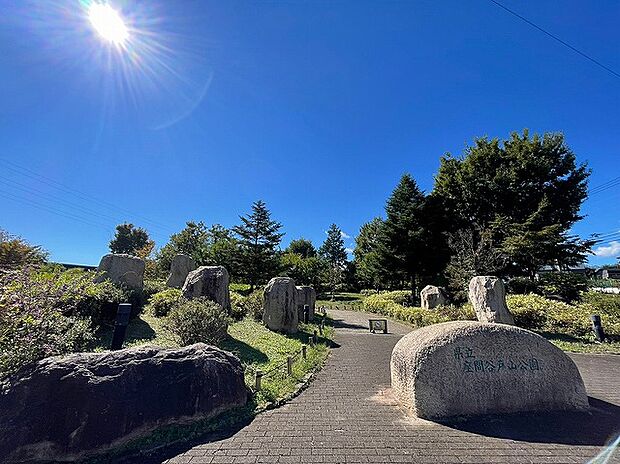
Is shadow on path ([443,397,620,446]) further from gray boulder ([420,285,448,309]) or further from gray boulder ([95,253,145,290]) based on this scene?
gray boulder ([420,285,448,309])

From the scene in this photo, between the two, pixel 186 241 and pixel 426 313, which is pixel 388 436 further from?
pixel 186 241

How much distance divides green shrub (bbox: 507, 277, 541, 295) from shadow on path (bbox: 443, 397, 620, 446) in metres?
19.6

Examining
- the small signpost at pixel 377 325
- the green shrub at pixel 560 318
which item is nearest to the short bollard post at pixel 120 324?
the small signpost at pixel 377 325

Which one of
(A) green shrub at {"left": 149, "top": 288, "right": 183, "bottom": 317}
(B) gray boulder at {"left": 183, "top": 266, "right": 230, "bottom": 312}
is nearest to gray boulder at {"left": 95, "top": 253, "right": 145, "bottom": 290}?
(A) green shrub at {"left": 149, "top": 288, "right": 183, "bottom": 317}

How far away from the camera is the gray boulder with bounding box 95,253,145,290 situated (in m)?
12.8

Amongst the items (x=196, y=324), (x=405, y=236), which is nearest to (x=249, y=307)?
(x=196, y=324)

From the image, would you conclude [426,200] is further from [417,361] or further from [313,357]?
[417,361]

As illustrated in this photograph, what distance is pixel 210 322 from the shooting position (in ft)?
27.7

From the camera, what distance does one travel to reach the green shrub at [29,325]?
14.7ft

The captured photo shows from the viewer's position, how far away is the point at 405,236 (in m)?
28.1

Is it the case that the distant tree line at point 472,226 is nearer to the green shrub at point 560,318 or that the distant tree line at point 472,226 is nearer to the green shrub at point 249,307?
the green shrub at point 560,318

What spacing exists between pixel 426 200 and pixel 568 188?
37.0 ft

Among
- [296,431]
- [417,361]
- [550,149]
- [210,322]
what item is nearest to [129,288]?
[210,322]

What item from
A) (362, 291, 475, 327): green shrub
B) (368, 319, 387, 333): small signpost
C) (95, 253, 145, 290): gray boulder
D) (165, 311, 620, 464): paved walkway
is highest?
(95, 253, 145, 290): gray boulder
